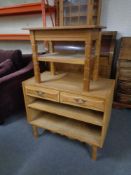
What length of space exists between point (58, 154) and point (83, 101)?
0.63 metres

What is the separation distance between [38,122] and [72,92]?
587 millimetres

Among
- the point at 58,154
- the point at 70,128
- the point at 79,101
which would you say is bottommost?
the point at 58,154

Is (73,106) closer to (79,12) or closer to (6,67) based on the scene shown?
(6,67)

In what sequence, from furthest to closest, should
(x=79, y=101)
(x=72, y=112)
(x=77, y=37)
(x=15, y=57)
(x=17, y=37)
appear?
1. (x=17, y=37)
2. (x=15, y=57)
3. (x=72, y=112)
4. (x=79, y=101)
5. (x=77, y=37)

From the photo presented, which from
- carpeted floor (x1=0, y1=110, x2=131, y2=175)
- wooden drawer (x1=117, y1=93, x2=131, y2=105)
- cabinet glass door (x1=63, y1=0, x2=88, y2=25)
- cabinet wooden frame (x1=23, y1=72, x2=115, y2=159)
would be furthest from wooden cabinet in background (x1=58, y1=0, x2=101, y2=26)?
carpeted floor (x1=0, y1=110, x2=131, y2=175)

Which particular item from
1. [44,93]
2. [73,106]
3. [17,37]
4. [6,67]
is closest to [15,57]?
[6,67]

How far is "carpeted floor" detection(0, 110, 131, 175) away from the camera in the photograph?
3.96 feet

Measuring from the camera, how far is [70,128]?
1364 mm

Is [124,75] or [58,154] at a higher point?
[124,75]

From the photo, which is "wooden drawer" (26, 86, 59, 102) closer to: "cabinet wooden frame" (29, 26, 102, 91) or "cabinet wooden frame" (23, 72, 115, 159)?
"cabinet wooden frame" (23, 72, 115, 159)

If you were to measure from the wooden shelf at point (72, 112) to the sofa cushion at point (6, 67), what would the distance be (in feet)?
2.24

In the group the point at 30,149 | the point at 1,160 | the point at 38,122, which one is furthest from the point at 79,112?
the point at 1,160

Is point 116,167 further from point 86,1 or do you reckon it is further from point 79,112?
point 86,1

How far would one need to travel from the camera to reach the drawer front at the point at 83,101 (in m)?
1.06
